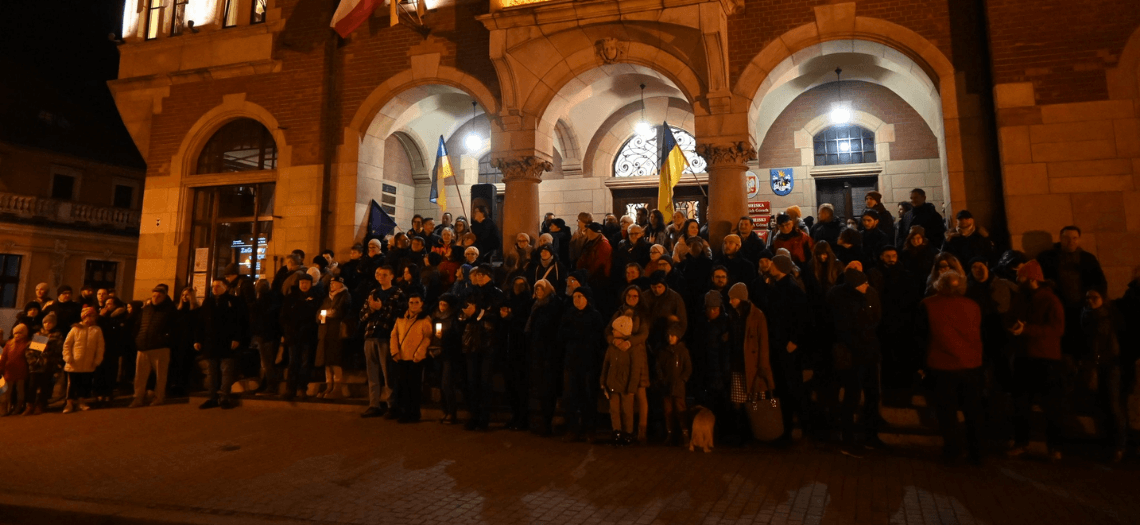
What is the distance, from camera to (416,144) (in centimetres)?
1628

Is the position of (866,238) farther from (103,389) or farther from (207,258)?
(207,258)

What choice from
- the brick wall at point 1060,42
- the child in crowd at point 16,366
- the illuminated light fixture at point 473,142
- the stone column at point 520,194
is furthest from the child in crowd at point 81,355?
the brick wall at point 1060,42

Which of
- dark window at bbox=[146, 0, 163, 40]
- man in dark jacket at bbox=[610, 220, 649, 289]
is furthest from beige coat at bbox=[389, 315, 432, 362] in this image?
dark window at bbox=[146, 0, 163, 40]

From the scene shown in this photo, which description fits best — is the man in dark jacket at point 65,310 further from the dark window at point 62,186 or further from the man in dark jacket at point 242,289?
the dark window at point 62,186

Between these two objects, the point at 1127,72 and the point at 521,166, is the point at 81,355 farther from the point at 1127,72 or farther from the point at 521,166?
the point at 1127,72

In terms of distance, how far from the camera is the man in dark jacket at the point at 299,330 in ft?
29.1

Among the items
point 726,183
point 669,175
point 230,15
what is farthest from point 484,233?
point 230,15

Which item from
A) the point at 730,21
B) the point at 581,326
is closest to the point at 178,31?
the point at 730,21

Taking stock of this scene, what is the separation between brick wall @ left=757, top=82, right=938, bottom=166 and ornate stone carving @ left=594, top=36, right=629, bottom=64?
Result: 15.0ft

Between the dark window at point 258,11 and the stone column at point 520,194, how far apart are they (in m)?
7.06

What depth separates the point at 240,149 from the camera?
46.8 ft

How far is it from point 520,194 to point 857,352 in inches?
289

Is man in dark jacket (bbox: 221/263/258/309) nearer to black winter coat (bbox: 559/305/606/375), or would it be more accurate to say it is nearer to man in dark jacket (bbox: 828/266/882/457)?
black winter coat (bbox: 559/305/606/375)

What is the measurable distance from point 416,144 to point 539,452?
11769 mm
